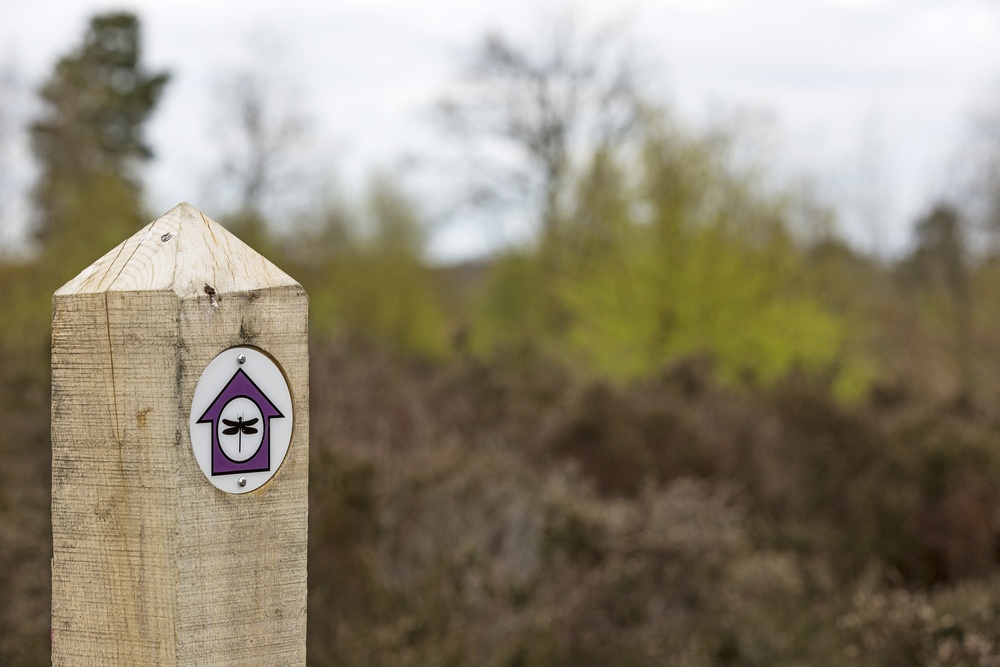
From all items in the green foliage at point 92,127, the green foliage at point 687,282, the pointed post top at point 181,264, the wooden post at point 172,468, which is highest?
the green foliage at point 92,127

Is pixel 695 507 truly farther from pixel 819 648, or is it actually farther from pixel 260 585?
pixel 260 585

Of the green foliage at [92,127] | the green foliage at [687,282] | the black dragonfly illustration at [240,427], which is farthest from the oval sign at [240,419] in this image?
the green foliage at [687,282]

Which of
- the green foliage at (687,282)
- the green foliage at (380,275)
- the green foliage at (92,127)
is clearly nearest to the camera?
the green foliage at (92,127)

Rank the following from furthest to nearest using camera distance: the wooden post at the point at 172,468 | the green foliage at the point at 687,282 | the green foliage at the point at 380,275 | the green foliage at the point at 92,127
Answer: the green foliage at the point at 380,275
the green foliage at the point at 687,282
the green foliage at the point at 92,127
the wooden post at the point at 172,468

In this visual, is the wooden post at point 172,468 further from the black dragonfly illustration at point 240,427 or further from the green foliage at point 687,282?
the green foliage at point 687,282

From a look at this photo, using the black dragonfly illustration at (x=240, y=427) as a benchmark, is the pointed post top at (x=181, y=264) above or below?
above

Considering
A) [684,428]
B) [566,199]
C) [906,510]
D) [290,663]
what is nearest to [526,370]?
[684,428]

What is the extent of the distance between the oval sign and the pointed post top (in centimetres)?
10

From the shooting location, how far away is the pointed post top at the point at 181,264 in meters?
1.44

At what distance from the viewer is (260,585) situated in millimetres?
1485

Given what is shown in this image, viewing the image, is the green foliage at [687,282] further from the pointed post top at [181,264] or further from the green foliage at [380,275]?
the pointed post top at [181,264]

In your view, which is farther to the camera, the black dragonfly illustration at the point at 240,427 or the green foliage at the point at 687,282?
the green foliage at the point at 687,282

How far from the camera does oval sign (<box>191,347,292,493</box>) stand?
143 cm

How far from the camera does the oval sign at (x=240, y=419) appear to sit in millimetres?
1427
